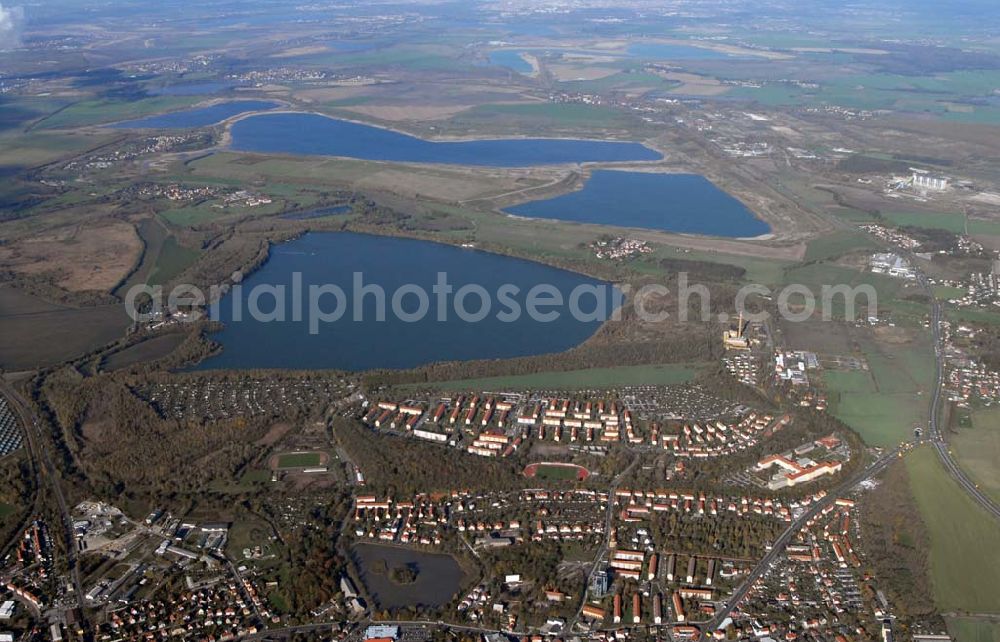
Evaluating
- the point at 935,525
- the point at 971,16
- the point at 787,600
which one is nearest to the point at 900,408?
the point at 935,525

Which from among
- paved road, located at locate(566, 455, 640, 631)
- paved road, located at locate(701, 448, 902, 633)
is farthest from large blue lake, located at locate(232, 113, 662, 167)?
paved road, located at locate(701, 448, 902, 633)

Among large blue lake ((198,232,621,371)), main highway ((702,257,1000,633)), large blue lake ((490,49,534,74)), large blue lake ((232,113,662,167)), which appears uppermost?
large blue lake ((490,49,534,74))

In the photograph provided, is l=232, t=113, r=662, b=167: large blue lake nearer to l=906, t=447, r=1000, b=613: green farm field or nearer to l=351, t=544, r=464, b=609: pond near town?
l=906, t=447, r=1000, b=613: green farm field

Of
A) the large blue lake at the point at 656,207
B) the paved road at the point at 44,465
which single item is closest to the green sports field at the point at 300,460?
the paved road at the point at 44,465

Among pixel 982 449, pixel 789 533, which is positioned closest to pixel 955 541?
pixel 789 533

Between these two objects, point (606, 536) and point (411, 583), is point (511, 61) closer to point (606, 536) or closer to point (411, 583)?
point (606, 536)

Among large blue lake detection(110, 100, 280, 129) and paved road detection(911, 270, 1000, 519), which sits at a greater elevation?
large blue lake detection(110, 100, 280, 129)

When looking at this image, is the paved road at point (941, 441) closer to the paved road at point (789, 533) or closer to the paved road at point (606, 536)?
the paved road at point (789, 533)
